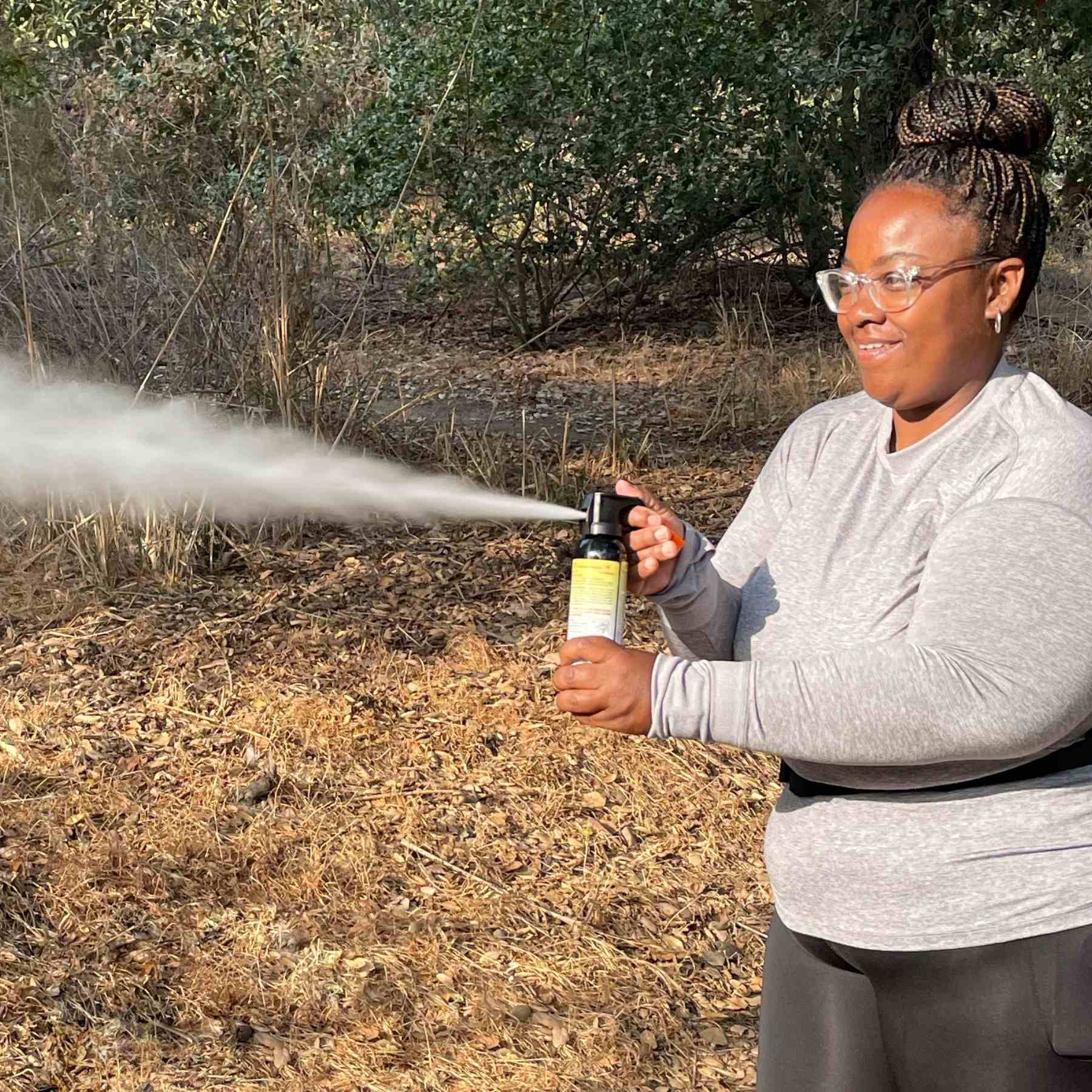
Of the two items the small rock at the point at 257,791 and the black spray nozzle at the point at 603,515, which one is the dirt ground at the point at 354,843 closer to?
the small rock at the point at 257,791

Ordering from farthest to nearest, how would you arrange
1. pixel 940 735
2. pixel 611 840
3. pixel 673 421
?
pixel 673 421
pixel 611 840
pixel 940 735

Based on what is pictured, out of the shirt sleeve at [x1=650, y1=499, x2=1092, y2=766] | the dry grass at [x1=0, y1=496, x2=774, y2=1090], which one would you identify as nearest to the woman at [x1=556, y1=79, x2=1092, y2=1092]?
the shirt sleeve at [x1=650, y1=499, x2=1092, y2=766]

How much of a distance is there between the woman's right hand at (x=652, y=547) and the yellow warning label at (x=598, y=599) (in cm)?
13

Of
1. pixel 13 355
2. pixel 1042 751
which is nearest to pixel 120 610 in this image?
pixel 13 355

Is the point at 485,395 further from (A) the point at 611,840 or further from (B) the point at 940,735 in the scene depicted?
(B) the point at 940,735

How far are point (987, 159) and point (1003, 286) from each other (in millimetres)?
166

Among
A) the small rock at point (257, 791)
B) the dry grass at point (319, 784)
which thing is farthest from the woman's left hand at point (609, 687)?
the small rock at point (257, 791)

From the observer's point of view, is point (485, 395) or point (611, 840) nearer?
point (611, 840)

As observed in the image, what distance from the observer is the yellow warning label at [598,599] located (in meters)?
1.85

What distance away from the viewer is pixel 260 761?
15.4 feet

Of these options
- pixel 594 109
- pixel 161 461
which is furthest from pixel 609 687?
pixel 594 109

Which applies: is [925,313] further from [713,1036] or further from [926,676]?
[713,1036]

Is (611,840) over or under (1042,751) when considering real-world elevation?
under

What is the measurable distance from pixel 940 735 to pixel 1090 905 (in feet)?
1.15
